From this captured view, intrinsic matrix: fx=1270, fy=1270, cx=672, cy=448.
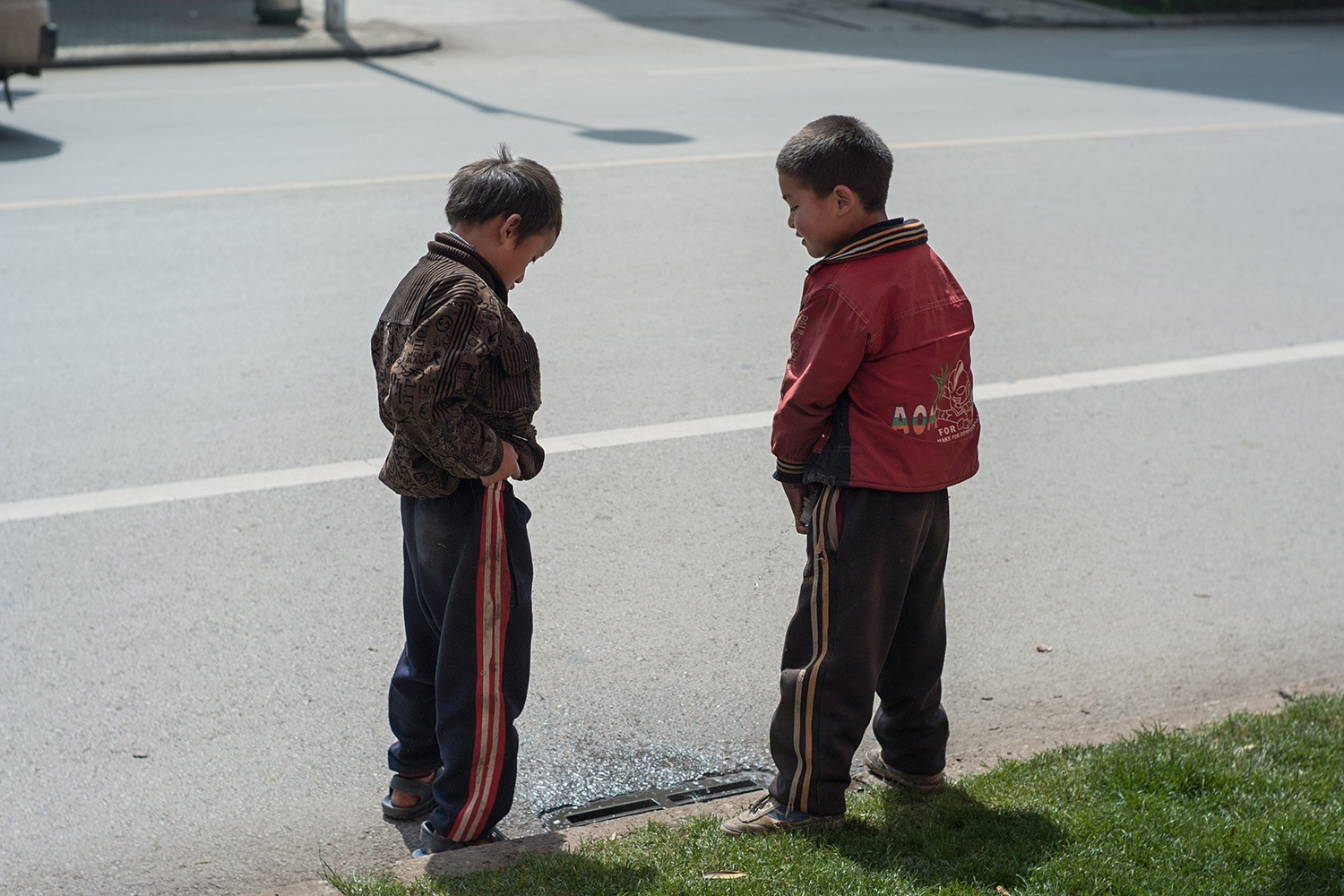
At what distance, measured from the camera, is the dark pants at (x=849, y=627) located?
119 inches

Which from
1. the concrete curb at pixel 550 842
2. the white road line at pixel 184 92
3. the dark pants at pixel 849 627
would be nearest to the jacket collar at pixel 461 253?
the dark pants at pixel 849 627

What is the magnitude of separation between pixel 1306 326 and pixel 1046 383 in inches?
82.1

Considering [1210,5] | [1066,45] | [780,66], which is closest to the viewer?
[780,66]

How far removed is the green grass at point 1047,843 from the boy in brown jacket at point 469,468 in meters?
0.33

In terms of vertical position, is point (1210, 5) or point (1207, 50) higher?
point (1210, 5)

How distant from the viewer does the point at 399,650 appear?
4.18 m

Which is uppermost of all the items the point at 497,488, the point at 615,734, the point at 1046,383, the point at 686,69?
the point at 686,69

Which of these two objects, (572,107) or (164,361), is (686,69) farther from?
(164,361)

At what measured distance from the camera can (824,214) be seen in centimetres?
296

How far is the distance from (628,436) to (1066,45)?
1612cm

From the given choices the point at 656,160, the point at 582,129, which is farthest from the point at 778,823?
the point at 582,129

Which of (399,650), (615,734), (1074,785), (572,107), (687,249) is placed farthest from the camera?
(572,107)

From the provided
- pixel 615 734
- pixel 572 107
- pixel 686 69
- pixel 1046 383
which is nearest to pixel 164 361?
pixel 615 734

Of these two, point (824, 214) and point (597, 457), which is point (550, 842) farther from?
point (597, 457)
